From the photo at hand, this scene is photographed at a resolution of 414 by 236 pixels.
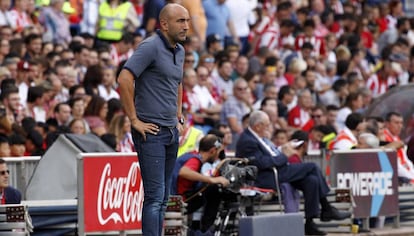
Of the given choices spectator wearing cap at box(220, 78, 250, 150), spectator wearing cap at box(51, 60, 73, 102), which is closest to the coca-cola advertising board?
spectator wearing cap at box(51, 60, 73, 102)

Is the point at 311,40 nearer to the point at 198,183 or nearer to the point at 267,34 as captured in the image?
the point at 267,34

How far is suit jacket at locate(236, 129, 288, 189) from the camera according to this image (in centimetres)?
1532

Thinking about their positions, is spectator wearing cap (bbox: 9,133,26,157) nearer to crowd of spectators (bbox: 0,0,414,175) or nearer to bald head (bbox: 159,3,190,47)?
crowd of spectators (bbox: 0,0,414,175)

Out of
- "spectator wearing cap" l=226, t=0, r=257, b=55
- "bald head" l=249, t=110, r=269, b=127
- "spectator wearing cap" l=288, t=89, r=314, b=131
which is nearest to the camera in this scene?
"bald head" l=249, t=110, r=269, b=127

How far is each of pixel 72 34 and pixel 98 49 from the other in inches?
91.2

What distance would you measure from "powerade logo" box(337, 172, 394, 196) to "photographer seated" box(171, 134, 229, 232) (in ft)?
7.42

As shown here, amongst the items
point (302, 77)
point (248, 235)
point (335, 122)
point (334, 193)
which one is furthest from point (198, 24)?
point (248, 235)

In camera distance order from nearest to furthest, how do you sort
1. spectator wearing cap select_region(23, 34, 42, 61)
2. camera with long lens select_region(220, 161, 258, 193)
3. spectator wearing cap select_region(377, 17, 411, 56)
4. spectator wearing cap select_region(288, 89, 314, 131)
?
1. camera with long lens select_region(220, 161, 258, 193)
2. spectator wearing cap select_region(23, 34, 42, 61)
3. spectator wearing cap select_region(288, 89, 314, 131)
4. spectator wearing cap select_region(377, 17, 411, 56)

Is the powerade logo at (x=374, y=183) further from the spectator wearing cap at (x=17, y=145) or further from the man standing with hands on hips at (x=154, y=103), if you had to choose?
the man standing with hands on hips at (x=154, y=103)

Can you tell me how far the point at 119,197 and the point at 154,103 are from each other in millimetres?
3105

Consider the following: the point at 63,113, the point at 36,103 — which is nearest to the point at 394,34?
the point at 36,103

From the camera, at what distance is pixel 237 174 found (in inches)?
565

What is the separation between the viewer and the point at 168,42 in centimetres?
1102

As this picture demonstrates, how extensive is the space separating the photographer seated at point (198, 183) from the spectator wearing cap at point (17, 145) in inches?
77.6
